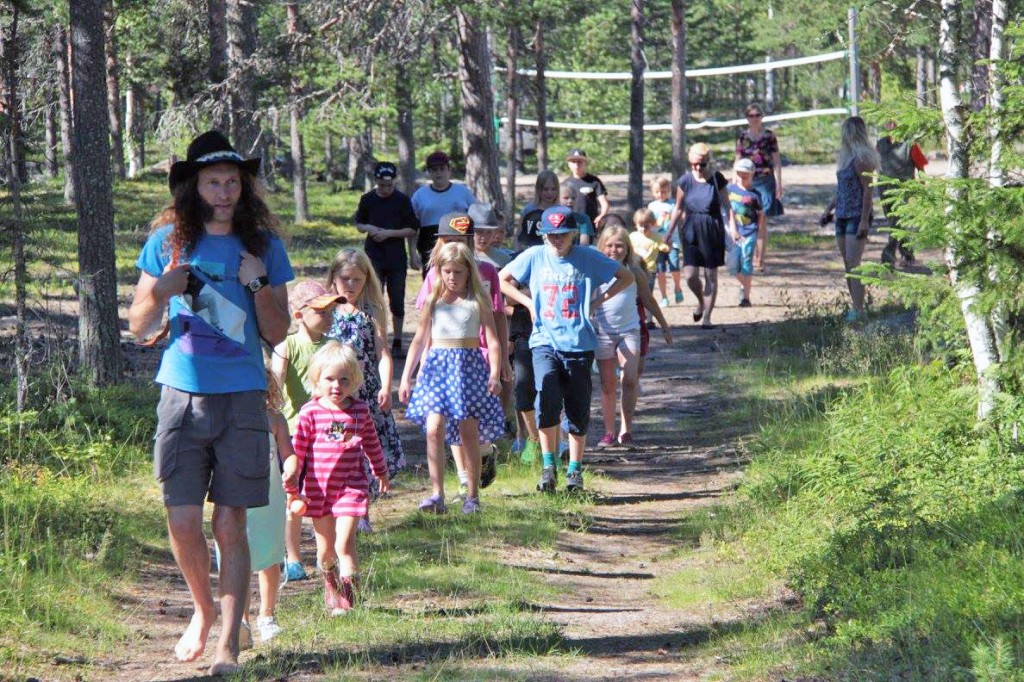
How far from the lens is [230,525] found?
5746 mm

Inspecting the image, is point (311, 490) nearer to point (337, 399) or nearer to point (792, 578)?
point (337, 399)

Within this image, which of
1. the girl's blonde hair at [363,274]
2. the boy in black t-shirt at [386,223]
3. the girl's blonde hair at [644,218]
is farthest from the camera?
the girl's blonde hair at [644,218]

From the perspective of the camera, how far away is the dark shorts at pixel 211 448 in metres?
5.61

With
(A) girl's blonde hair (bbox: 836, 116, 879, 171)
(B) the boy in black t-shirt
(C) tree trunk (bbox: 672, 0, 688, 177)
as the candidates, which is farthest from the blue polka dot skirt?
(C) tree trunk (bbox: 672, 0, 688, 177)

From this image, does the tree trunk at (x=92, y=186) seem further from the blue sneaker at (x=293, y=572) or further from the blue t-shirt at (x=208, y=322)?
the blue t-shirt at (x=208, y=322)

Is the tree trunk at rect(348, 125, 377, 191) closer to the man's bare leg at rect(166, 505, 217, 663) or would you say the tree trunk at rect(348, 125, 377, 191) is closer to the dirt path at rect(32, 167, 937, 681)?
the dirt path at rect(32, 167, 937, 681)

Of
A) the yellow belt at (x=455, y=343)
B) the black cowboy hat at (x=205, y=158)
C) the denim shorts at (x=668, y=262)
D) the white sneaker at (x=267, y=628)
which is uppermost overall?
the black cowboy hat at (x=205, y=158)

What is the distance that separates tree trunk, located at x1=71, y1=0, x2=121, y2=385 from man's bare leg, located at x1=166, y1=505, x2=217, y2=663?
20.5ft

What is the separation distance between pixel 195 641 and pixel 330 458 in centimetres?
Answer: 140

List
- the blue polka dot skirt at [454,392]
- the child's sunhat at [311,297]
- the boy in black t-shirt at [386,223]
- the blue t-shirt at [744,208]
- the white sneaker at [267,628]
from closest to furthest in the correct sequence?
the white sneaker at [267,628], the child's sunhat at [311,297], the blue polka dot skirt at [454,392], the boy in black t-shirt at [386,223], the blue t-shirt at [744,208]

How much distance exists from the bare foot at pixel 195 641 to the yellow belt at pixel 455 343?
3.49 meters

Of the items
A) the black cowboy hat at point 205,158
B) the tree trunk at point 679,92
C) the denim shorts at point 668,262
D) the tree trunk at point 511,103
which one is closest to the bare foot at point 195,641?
the black cowboy hat at point 205,158

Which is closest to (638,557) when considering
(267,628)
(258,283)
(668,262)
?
(267,628)

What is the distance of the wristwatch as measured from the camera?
570cm
